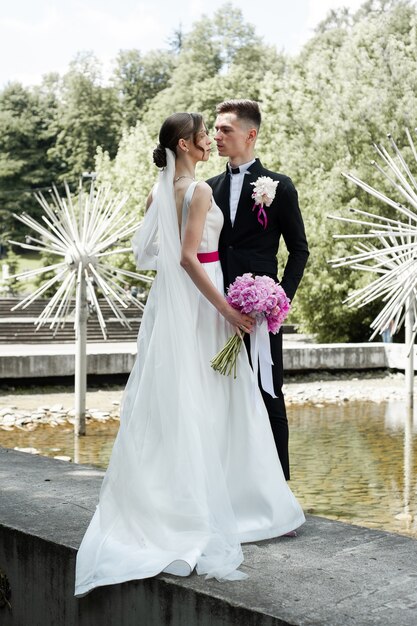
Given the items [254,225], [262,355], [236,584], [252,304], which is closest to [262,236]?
[254,225]

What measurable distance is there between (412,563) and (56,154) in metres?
60.3

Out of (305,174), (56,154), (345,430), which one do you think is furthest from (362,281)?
(56,154)

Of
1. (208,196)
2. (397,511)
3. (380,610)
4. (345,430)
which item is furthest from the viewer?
(345,430)

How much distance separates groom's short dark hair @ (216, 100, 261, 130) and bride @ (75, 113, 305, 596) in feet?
0.69

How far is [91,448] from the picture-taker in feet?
35.7

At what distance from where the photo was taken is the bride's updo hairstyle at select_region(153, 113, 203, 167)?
3904 millimetres

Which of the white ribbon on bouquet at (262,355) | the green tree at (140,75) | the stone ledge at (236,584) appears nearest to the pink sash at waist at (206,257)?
the white ribbon on bouquet at (262,355)

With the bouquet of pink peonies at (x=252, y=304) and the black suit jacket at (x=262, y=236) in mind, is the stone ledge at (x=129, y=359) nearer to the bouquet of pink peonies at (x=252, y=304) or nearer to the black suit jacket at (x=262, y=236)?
the black suit jacket at (x=262, y=236)

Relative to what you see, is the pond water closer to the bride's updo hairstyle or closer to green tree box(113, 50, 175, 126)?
the bride's updo hairstyle

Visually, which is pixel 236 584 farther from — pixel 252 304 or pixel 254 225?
pixel 254 225

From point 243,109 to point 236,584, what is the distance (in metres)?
1.97

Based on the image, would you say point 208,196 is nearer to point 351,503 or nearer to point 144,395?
point 144,395

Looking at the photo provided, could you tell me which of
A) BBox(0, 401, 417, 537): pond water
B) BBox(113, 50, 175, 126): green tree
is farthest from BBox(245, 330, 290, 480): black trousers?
BBox(113, 50, 175, 126): green tree

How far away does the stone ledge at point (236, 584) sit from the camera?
2982 millimetres
